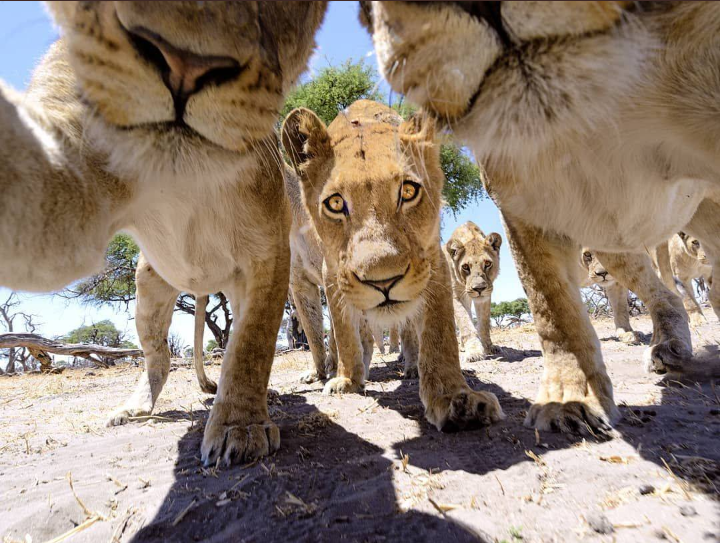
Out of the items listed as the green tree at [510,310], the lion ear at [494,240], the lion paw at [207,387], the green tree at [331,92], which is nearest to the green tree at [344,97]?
the green tree at [331,92]

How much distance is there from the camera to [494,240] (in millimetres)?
7848

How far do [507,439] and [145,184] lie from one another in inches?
68.2

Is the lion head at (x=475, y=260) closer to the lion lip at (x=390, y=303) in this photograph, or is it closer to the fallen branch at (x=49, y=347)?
the lion lip at (x=390, y=303)

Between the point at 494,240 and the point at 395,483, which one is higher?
the point at 494,240

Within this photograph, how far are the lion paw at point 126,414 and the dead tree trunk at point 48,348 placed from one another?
24.0 feet

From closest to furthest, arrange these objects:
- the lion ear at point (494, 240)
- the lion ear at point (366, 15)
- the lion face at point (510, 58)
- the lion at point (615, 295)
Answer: the lion face at point (510, 58), the lion ear at point (366, 15), the lion at point (615, 295), the lion ear at point (494, 240)

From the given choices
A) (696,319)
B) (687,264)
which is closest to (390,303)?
(696,319)

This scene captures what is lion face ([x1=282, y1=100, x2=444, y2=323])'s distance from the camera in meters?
2.27

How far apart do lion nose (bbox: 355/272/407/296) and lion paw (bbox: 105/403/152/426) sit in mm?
2333

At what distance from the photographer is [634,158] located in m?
1.75

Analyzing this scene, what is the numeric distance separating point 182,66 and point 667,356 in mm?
3156

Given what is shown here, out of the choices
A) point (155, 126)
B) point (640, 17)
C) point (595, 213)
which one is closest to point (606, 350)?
point (595, 213)

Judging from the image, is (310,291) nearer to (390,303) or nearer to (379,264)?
(390,303)

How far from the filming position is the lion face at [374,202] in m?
2.27
